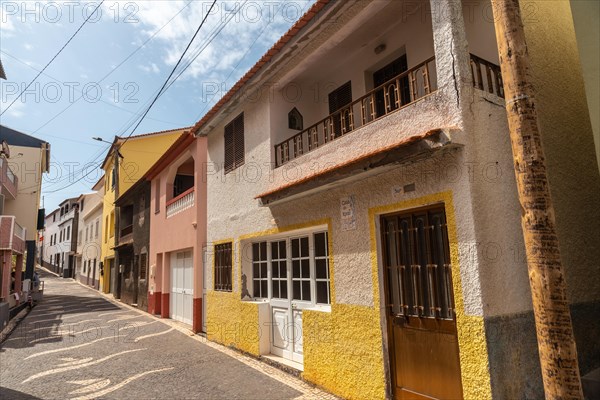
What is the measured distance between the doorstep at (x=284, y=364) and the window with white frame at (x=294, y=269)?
1.07 m

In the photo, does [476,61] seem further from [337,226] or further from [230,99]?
[230,99]

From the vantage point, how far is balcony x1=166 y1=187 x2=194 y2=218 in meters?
11.2

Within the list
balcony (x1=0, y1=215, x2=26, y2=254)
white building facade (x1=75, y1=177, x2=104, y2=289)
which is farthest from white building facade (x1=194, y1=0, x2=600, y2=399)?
white building facade (x1=75, y1=177, x2=104, y2=289)

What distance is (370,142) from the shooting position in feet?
16.9

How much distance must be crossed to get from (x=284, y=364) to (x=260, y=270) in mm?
1960

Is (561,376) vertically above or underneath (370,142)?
underneath

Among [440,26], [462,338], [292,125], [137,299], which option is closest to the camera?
[462,338]

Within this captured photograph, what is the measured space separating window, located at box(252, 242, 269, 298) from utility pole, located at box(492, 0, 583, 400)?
572 centimetres

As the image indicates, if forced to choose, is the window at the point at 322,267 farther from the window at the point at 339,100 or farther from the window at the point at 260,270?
the window at the point at 339,100

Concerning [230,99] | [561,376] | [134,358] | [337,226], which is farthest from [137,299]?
[561,376]

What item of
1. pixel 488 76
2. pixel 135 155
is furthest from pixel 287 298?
pixel 135 155

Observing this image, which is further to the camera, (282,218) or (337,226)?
(282,218)

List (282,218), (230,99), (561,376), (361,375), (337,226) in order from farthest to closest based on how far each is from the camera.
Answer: (230,99), (282,218), (337,226), (361,375), (561,376)

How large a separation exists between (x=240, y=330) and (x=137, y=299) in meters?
10.8
